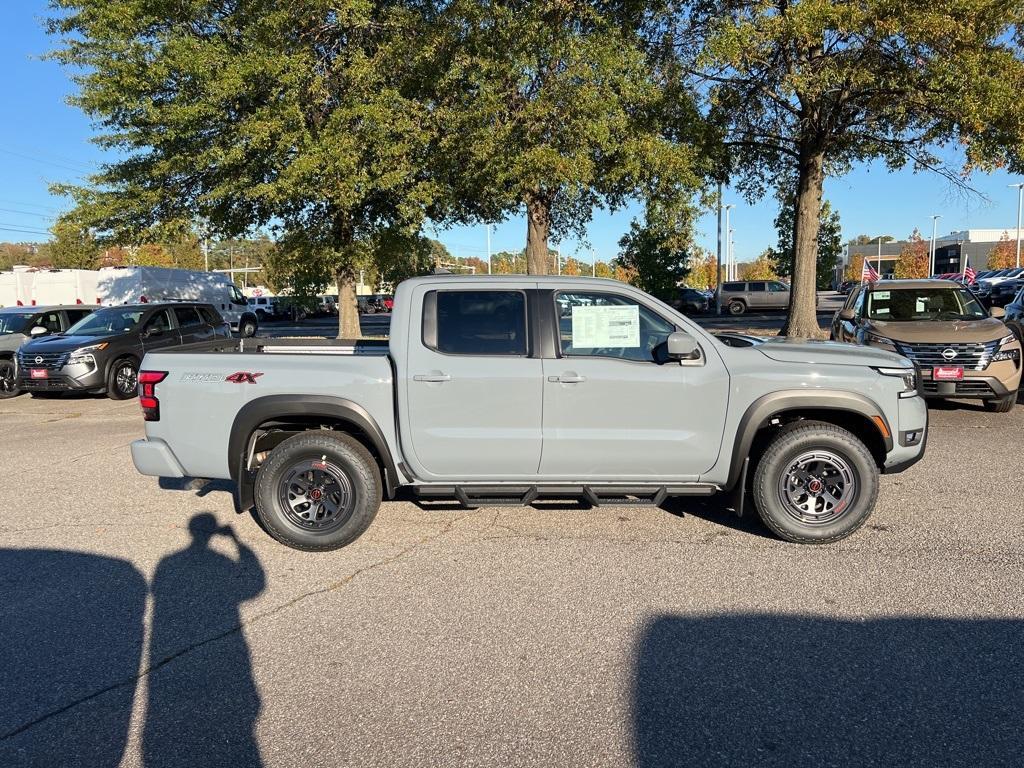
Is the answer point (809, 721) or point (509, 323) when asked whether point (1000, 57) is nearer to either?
point (509, 323)

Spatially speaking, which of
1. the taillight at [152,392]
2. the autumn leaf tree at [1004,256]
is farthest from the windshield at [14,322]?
the autumn leaf tree at [1004,256]

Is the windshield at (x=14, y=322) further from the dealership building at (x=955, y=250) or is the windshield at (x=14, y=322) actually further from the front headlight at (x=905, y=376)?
the dealership building at (x=955, y=250)

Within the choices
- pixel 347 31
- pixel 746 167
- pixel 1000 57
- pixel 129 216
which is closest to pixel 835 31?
pixel 1000 57

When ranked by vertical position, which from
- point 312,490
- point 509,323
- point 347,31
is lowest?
point 312,490

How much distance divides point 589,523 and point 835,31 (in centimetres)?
1129

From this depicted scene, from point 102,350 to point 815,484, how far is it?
11.8 meters

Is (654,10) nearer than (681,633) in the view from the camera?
No

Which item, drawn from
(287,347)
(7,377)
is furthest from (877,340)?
(7,377)

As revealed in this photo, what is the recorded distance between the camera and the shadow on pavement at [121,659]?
289cm

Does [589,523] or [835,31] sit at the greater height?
[835,31]

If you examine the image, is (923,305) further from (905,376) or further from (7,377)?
(7,377)

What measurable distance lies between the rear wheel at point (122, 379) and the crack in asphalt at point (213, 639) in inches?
374

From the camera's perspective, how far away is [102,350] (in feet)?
40.2

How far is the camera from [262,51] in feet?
45.3
